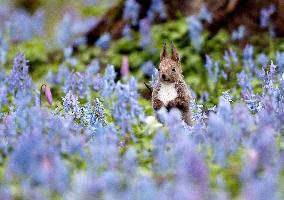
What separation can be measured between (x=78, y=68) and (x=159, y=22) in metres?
1.59

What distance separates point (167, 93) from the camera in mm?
5703

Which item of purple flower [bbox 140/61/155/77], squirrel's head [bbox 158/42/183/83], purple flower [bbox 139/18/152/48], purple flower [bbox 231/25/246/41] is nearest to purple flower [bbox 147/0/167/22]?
purple flower [bbox 139/18/152/48]

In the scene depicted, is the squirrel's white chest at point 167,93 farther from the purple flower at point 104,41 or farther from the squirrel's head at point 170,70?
the purple flower at point 104,41

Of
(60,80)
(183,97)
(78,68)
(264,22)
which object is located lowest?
(183,97)

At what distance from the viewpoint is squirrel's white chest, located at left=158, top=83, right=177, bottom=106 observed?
568cm

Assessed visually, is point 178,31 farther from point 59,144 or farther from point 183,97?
point 59,144

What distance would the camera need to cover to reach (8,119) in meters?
5.02

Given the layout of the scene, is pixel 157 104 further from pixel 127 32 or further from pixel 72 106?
pixel 127 32

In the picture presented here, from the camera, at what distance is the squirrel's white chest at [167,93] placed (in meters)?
5.68

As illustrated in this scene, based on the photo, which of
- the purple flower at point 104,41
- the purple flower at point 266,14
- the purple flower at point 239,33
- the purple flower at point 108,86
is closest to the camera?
the purple flower at point 108,86

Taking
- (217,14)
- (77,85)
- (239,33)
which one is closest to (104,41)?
(217,14)

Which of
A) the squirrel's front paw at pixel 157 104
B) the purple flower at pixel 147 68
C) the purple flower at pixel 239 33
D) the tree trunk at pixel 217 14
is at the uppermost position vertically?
the tree trunk at pixel 217 14

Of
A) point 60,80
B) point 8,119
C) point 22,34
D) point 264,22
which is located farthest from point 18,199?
point 22,34

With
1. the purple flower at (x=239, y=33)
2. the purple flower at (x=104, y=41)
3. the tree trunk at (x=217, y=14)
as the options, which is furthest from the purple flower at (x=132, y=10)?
the purple flower at (x=239, y=33)
